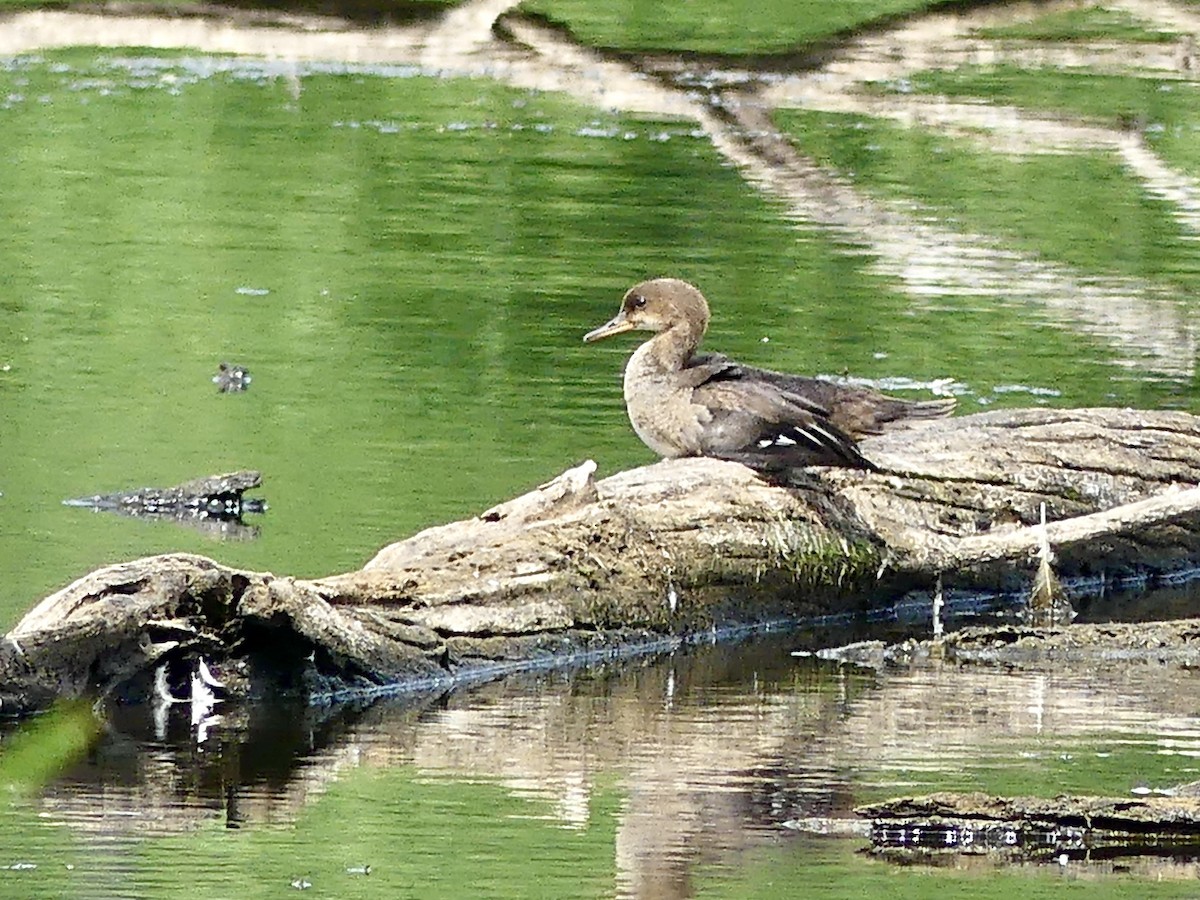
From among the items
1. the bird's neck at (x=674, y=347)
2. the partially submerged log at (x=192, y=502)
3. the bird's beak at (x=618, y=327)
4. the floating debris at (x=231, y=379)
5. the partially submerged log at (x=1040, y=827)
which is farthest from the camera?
the floating debris at (x=231, y=379)

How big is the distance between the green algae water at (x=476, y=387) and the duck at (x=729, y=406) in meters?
0.70

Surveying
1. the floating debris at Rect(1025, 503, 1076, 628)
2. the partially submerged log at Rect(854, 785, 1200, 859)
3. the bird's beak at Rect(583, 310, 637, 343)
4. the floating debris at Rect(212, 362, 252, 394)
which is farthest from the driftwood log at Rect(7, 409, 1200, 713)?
the floating debris at Rect(212, 362, 252, 394)

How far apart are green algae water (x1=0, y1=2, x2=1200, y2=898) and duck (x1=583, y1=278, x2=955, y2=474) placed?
0.70 metres

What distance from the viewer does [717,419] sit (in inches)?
391

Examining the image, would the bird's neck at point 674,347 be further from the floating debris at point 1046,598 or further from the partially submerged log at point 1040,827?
the partially submerged log at point 1040,827

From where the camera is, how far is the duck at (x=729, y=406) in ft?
32.2

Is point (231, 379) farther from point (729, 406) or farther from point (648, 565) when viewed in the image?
point (648, 565)

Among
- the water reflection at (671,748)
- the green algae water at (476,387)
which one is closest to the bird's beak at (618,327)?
the green algae water at (476,387)

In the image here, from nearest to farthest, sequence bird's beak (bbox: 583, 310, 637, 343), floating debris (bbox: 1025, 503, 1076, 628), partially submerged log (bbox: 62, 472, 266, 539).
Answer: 1. floating debris (bbox: 1025, 503, 1076, 628)
2. partially submerged log (bbox: 62, 472, 266, 539)
3. bird's beak (bbox: 583, 310, 637, 343)

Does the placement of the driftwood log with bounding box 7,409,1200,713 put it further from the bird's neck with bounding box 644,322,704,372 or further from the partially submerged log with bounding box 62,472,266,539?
the partially submerged log with bounding box 62,472,266,539

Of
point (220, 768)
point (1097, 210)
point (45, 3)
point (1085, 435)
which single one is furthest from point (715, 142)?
point (220, 768)

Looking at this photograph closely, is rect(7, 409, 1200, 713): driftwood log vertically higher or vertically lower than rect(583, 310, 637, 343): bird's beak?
lower

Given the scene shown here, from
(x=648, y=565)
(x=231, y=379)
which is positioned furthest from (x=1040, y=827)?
(x=231, y=379)

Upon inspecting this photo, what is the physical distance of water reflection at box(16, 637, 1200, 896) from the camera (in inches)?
277
